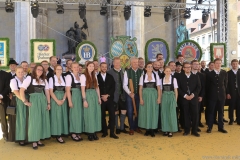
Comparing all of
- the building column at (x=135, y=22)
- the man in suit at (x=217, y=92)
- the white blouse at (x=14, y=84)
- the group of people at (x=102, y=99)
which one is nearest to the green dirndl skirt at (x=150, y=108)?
the group of people at (x=102, y=99)

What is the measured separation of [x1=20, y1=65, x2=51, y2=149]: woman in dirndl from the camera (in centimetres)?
452

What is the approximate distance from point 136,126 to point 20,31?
7.02 meters

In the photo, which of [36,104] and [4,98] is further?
[4,98]

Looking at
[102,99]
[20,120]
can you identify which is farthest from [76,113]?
[20,120]

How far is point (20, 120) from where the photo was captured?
4.64 meters

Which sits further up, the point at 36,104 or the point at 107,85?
the point at 107,85

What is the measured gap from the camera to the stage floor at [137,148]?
4215mm

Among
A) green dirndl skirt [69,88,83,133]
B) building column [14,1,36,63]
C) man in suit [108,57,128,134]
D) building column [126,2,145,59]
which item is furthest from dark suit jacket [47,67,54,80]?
building column [126,2,145,59]

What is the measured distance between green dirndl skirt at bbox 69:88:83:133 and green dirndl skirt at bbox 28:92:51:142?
A: 0.48 m

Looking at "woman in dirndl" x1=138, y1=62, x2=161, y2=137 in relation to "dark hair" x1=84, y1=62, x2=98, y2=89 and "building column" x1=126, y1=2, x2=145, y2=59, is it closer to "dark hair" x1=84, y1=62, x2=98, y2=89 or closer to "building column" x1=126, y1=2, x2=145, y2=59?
"dark hair" x1=84, y1=62, x2=98, y2=89

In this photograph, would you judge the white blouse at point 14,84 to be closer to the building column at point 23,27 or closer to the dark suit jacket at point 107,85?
the dark suit jacket at point 107,85

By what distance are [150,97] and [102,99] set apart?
0.93 meters

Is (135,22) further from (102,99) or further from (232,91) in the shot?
(102,99)

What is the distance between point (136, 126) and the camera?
5871 millimetres
